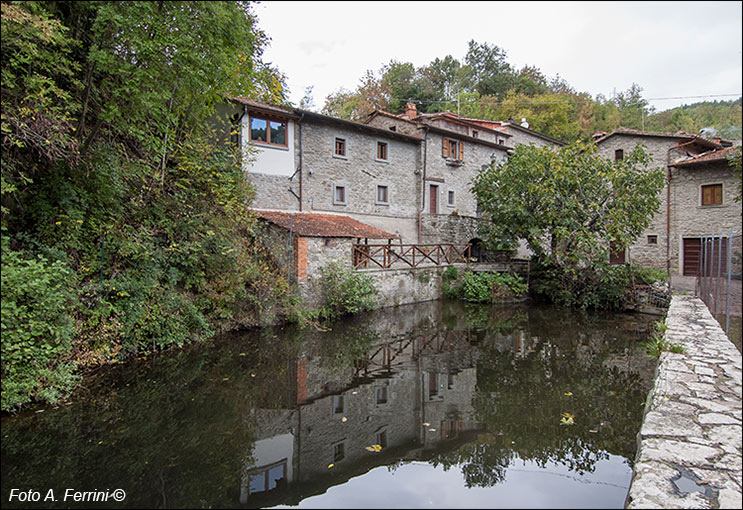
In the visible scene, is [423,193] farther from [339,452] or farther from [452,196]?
[339,452]

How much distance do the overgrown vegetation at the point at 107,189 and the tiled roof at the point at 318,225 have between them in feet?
8.69

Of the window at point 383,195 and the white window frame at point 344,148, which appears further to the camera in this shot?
Result: the window at point 383,195

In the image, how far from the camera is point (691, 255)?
1892 cm

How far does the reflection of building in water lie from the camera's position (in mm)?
4113

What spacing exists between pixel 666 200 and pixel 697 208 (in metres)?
1.29

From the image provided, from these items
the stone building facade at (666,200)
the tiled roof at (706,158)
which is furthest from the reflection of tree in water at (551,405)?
the tiled roof at (706,158)

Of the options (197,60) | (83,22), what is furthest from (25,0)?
(197,60)

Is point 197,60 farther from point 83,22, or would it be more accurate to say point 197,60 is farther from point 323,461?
point 323,461

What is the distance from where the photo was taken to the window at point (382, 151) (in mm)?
18284

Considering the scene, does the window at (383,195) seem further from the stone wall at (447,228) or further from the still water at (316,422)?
the still water at (316,422)

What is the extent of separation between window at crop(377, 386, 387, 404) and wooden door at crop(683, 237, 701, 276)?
64.1 feet

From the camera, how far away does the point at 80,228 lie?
6.96 metres

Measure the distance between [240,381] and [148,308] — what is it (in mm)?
2668

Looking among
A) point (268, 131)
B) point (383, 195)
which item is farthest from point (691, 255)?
point (268, 131)
